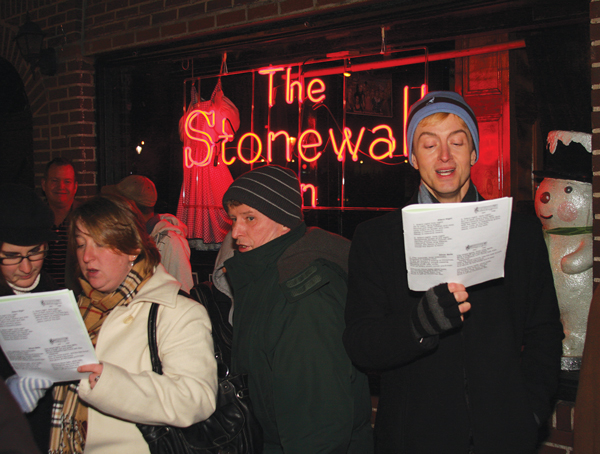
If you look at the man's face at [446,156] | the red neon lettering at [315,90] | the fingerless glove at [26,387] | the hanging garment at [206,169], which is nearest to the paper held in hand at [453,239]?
the man's face at [446,156]

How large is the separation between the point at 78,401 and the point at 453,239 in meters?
1.69

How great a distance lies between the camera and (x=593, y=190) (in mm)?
3000

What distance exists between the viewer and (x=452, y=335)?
1.79 metres

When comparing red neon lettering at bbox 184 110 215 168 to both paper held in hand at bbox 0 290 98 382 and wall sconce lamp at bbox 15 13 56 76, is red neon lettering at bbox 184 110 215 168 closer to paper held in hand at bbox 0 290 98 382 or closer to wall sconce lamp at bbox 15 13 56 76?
wall sconce lamp at bbox 15 13 56 76

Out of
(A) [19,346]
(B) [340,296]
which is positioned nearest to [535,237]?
(B) [340,296]

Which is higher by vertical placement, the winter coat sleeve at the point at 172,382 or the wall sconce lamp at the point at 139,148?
the wall sconce lamp at the point at 139,148

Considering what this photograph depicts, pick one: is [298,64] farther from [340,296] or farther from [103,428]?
[103,428]

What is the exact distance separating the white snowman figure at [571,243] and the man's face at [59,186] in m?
4.26

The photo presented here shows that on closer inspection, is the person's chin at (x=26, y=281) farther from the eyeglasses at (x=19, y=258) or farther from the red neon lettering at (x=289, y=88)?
the red neon lettering at (x=289, y=88)

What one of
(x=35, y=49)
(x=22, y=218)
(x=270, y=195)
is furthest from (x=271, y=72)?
(x=22, y=218)

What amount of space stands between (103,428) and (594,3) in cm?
357

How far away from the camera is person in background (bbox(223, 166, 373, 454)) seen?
71.1 inches

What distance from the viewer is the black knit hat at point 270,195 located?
2271 millimetres

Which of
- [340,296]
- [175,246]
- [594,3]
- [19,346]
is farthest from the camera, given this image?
[175,246]
